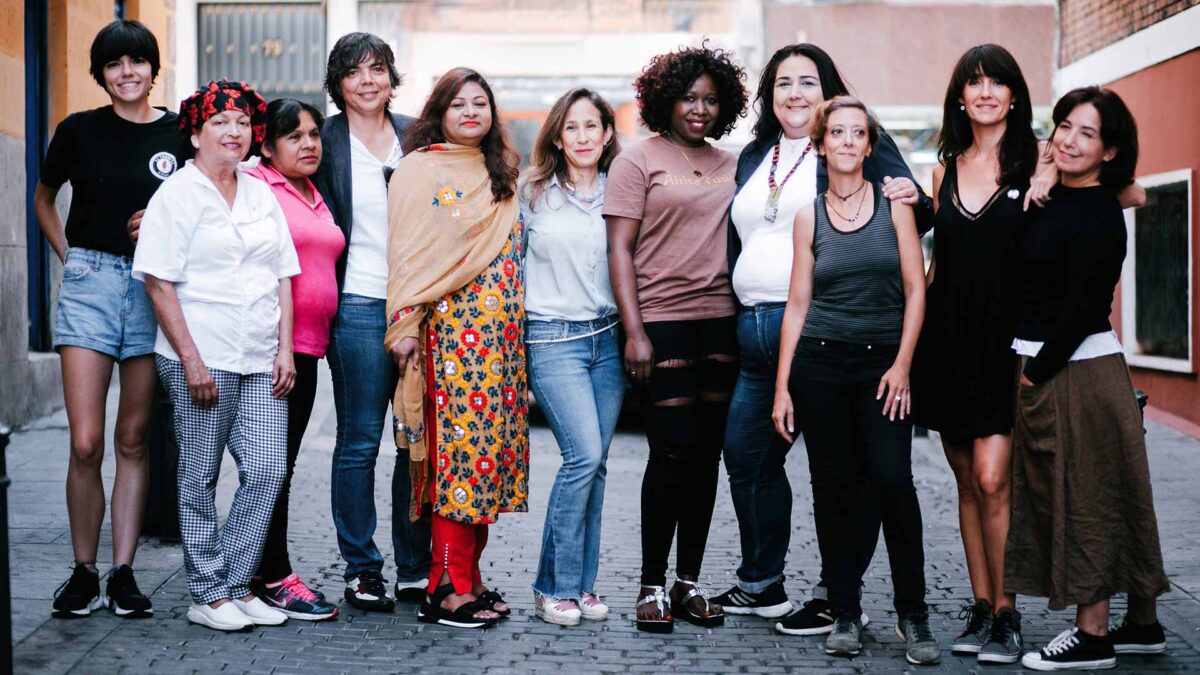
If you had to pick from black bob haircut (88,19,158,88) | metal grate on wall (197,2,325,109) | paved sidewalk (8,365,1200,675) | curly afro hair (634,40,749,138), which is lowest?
paved sidewalk (8,365,1200,675)

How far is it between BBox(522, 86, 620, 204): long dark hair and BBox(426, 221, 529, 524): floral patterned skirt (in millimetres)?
186

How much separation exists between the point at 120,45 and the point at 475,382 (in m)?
1.88

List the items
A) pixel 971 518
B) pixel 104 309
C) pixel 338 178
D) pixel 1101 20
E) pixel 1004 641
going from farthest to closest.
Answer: pixel 1101 20 → pixel 338 178 → pixel 104 309 → pixel 971 518 → pixel 1004 641

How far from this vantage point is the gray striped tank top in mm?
5105

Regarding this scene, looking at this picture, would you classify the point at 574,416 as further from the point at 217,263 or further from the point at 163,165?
the point at 163,165

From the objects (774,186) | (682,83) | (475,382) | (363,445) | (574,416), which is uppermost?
(682,83)

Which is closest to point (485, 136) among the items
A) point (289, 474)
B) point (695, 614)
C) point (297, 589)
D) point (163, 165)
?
point (163, 165)

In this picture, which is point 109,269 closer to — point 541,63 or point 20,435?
point 20,435

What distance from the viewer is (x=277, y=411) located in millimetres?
5434

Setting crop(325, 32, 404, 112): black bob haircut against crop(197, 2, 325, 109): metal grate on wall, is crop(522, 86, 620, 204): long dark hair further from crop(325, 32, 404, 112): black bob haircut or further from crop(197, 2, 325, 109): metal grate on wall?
crop(197, 2, 325, 109): metal grate on wall

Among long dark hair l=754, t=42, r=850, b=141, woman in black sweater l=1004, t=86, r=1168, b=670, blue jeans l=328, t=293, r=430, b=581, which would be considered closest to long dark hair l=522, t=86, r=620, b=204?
long dark hair l=754, t=42, r=850, b=141

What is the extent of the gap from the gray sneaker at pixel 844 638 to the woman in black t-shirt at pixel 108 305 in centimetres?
258

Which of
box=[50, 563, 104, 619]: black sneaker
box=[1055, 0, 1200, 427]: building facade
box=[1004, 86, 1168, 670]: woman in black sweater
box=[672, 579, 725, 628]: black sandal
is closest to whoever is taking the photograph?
box=[1004, 86, 1168, 670]: woman in black sweater

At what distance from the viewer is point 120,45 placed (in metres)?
5.49
